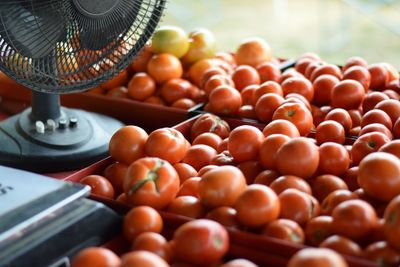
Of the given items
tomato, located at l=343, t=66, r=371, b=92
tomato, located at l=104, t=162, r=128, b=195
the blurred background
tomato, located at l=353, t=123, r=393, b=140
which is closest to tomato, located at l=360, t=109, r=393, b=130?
tomato, located at l=353, t=123, r=393, b=140

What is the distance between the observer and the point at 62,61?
1235 mm

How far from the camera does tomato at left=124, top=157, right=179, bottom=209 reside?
38.4 inches

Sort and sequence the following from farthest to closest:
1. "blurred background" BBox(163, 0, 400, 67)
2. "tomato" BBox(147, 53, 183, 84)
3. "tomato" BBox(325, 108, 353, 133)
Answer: "blurred background" BBox(163, 0, 400, 67) < "tomato" BBox(147, 53, 183, 84) < "tomato" BBox(325, 108, 353, 133)

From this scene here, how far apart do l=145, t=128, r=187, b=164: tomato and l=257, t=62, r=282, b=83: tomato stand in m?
0.59

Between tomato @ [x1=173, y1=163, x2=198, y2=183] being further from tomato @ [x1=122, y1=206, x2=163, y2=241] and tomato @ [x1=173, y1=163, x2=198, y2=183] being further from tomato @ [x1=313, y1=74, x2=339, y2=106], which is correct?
tomato @ [x1=313, y1=74, x2=339, y2=106]

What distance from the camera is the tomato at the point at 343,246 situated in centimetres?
83

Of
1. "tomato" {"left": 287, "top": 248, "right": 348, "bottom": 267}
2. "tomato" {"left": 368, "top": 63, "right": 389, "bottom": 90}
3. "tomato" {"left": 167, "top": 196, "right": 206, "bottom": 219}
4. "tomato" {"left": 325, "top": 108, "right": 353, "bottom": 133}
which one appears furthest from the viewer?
"tomato" {"left": 368, "top": 63, "right": 389, "bottom": 90}

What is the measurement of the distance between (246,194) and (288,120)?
39 centimetres

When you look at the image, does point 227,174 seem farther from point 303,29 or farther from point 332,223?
point 303,29

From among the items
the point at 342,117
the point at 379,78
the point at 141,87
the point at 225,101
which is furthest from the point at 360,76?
the point at 141,87

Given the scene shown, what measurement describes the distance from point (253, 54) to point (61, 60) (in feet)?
2.37

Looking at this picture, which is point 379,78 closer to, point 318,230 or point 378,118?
point 378,118

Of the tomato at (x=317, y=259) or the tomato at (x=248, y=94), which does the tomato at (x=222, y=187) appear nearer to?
the tomato at (x=317, y=259)

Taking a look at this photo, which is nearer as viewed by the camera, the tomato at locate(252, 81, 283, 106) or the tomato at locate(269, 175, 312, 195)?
the tomato at locate(269, 175, 312, 195)
